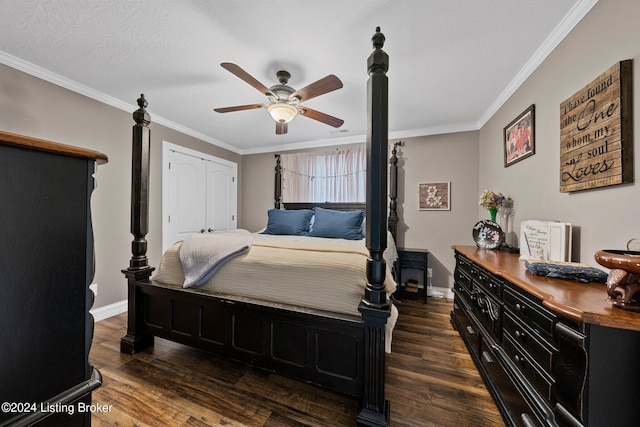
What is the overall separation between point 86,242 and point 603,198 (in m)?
2.31

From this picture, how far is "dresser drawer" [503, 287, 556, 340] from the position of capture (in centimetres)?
107

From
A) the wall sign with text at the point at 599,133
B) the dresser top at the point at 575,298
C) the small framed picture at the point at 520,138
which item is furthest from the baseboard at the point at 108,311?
the small framed picture at the point at 520,138

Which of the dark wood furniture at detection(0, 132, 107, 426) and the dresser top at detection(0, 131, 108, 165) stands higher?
the dresser top at detection(0, 131, 108, 165)

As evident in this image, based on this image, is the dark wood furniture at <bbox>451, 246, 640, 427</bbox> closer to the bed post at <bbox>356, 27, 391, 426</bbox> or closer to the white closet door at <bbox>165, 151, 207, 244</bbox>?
the bed post at <bbox>356, 27, 391, 426</bbox>

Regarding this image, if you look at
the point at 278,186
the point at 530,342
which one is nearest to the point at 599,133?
the point at 530,342

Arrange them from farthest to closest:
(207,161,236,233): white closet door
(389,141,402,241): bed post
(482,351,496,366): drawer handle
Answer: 1. (207,161,236,233): white closet door
2. (389,141,402,241): bed post
3. (482,351,496,366): drawer handle

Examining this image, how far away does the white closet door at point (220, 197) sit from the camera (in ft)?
14.0

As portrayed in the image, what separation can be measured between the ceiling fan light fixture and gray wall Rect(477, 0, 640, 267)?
2.00 meters

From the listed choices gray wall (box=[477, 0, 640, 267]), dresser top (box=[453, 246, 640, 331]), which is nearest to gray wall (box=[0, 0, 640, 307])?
gray wall (box=[477, 0, 640, 267])

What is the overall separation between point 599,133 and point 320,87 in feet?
5.74

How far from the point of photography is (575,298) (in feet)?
3.14

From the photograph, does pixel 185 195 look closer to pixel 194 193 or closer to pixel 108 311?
pixel 194 193

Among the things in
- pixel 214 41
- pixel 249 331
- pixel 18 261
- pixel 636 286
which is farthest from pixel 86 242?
pixel 214 41

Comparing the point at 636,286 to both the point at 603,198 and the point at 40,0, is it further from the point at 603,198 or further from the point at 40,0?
the point at 40,0
